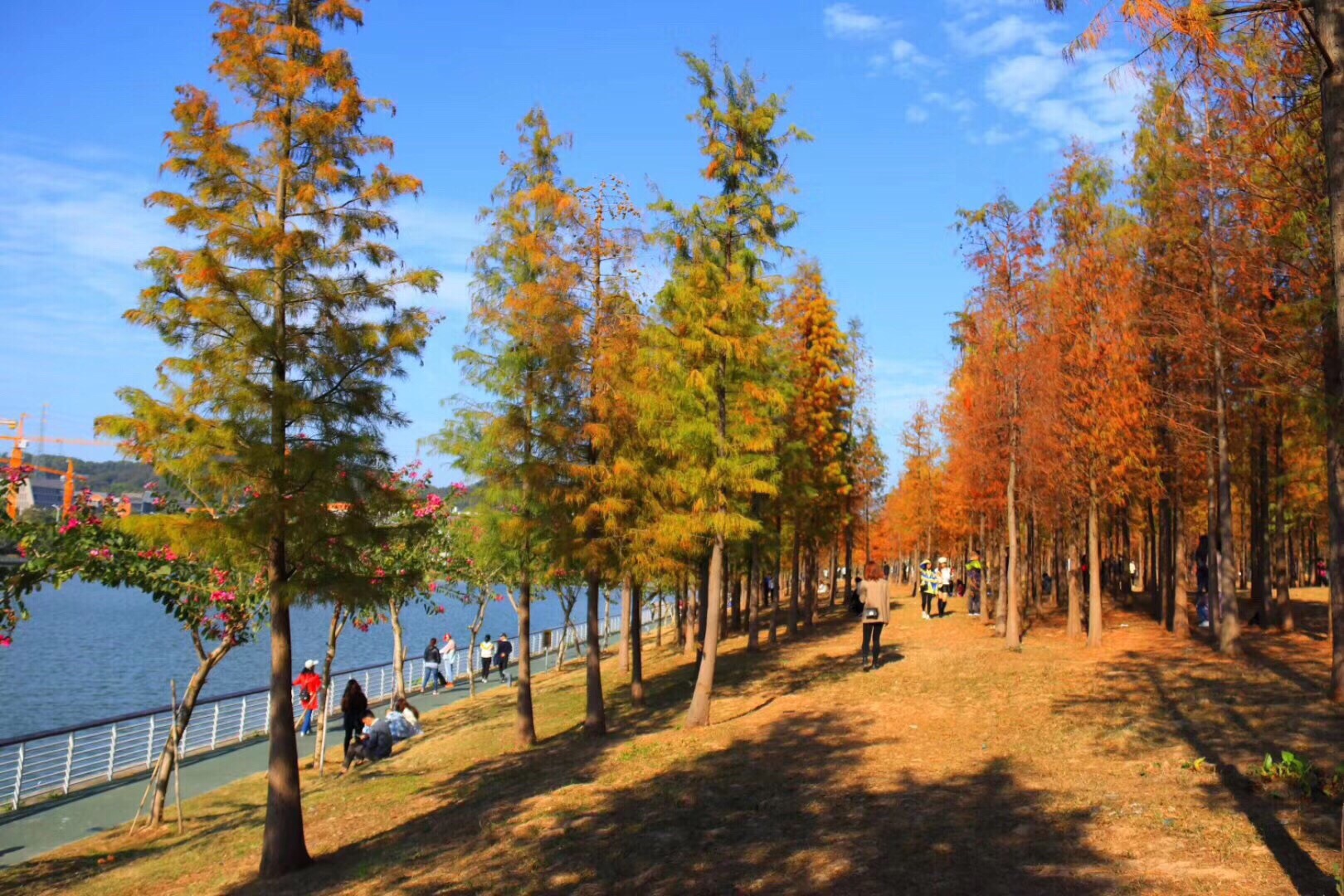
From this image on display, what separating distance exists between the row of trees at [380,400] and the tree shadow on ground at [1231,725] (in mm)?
6896

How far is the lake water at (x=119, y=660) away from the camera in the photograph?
121ft

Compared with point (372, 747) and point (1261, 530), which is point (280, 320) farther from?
point (1261, 530)

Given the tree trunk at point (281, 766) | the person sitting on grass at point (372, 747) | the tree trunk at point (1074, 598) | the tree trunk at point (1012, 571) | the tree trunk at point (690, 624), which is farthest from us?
the tree trunk at point (690, 624)

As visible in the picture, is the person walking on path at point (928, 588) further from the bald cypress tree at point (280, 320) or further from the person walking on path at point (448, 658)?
the bald cypress tree at point (280, 320)

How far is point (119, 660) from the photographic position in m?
57.2

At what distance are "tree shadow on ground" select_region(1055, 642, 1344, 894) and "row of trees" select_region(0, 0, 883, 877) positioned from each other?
6896 mm

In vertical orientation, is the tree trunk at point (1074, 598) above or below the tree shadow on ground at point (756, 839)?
above

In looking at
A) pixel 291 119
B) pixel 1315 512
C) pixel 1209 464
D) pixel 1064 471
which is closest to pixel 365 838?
pixel 291 119

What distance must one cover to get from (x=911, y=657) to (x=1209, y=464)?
809 cm

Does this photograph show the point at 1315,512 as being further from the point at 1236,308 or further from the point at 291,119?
the point at 291,119

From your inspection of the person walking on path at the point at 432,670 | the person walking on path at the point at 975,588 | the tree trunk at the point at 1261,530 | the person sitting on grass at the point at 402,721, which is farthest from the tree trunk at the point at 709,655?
the person walking on path at the point at 432,670

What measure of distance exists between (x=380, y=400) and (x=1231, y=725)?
501 inches

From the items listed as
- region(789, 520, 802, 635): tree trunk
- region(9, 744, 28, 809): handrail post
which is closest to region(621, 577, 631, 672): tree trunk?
region(789, 520, 802, 635): tree trunk

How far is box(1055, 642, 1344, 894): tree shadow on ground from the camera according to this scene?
28.3 feet
